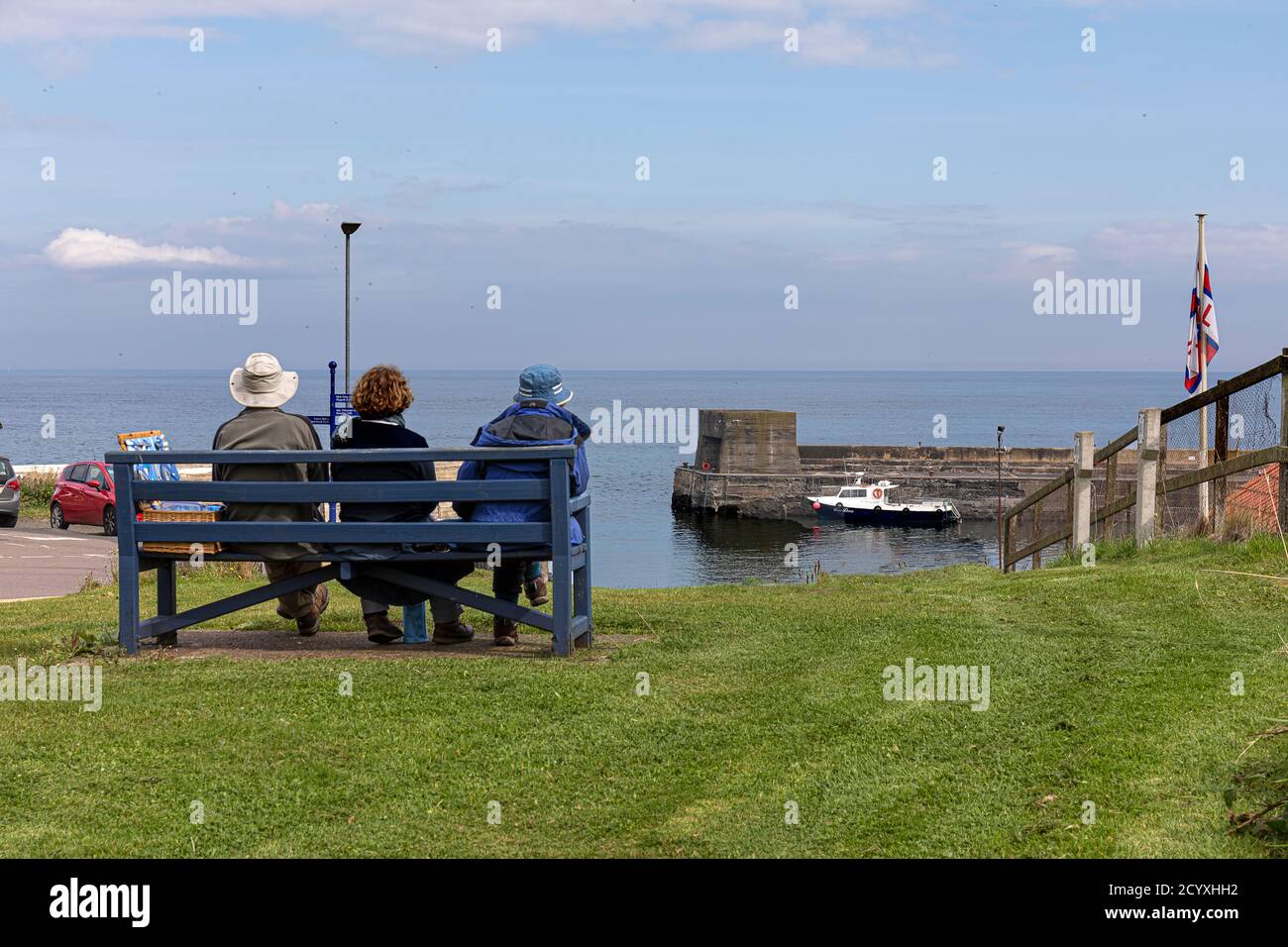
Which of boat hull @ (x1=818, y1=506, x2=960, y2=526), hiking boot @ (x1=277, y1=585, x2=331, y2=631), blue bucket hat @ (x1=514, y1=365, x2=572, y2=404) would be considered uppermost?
blue bucket hat @ (x1=514, y1=365, x2=572, y2=404)

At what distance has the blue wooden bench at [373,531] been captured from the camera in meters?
7.74

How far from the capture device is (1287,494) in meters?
11.1

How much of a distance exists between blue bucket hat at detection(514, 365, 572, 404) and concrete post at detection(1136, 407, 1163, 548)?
734 cm

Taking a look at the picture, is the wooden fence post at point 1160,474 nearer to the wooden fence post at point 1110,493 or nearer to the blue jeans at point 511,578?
the wooden fence post at point 1110,493

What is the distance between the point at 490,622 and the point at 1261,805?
19.1 ft

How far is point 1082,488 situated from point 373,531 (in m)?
9.64

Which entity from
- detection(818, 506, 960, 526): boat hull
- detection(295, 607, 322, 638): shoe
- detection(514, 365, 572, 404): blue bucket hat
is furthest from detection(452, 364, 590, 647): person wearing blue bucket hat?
detection(818, 506, 960, 526): boat hull

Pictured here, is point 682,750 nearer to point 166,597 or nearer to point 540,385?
point 540,385

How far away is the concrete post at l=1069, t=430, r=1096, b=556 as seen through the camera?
594 inches

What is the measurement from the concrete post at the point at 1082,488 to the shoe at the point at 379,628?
8.97 meters

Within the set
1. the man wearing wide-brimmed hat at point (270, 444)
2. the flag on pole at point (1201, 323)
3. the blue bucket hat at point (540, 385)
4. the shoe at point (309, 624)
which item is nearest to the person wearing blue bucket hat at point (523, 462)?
the blue bucket hat at point (540, 385)

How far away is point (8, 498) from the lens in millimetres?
36406

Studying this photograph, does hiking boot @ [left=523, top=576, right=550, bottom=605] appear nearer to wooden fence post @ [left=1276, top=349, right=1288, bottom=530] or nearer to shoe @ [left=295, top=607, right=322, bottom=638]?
shoe @ [left=295, top=607, right=322, bottom=638]
